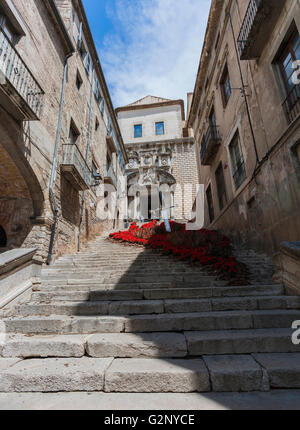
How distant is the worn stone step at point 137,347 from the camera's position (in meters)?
2.44

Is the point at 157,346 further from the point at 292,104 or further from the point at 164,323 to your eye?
the point at 292,104

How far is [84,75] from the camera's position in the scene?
11.1 metres

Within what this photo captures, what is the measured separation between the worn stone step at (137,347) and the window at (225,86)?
33.4 feet

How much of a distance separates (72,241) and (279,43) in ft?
29.1

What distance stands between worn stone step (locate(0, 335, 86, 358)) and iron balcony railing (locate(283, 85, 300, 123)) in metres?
6.19

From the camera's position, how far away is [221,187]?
35.7 ft

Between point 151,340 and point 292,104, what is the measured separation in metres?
6.02

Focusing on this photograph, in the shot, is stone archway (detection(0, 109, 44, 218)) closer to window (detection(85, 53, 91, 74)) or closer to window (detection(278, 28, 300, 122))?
window (detection(278, 28, 300, 122))

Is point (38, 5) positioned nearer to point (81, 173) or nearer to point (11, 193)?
point (81, 173)

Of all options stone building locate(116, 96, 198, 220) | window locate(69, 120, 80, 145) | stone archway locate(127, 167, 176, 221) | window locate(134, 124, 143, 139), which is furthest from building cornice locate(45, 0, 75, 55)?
window locate(134, 124, 143, 139)

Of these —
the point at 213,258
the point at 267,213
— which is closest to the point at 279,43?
the point at 267,213

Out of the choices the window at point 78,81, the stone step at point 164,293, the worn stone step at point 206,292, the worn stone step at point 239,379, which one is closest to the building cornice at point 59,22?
the window at point 78,81
